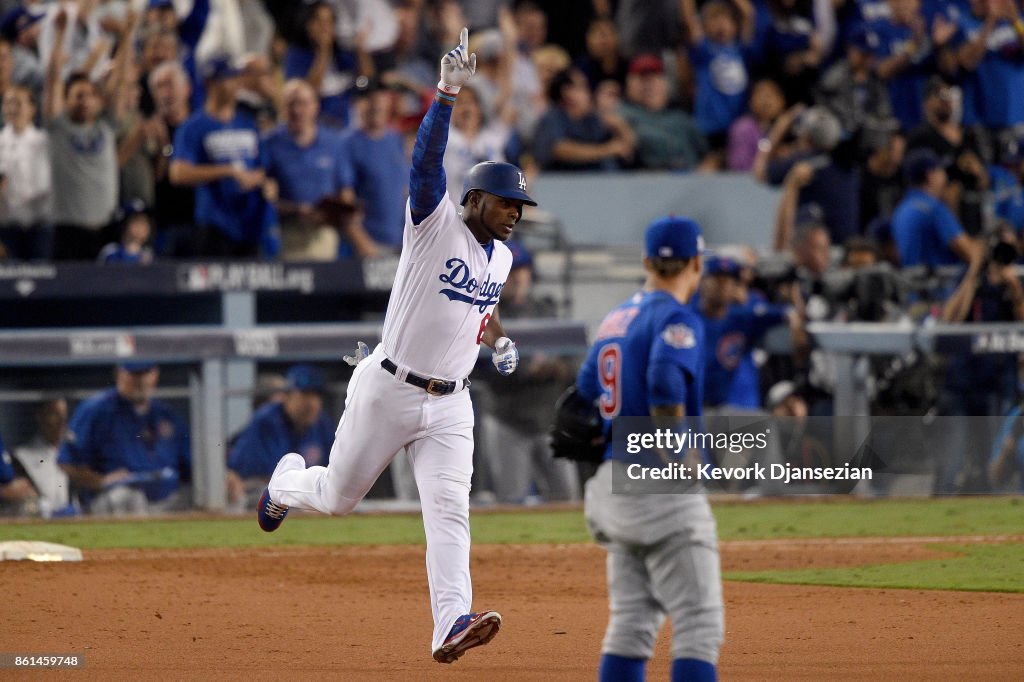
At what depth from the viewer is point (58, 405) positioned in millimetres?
10945

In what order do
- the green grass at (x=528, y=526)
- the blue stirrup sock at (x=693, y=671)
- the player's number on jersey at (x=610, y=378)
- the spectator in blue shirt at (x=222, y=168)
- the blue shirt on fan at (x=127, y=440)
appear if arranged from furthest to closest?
the spectator in blue shirt at (x=222, y=168)
the blue shirt on fan at (x=127, y=440)
the green grass at (x=528, y=526)
the player's number on jersey at (x=610, y=378)
the blue stirrup sock at (x=693, y=671)

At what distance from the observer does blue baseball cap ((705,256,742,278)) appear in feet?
38.2

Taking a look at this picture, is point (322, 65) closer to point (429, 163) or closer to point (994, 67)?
point (994, 67)

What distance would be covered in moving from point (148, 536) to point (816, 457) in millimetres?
4980

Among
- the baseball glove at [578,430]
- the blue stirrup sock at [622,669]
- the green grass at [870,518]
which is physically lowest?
the green grass at [870,518]

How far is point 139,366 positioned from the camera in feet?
36.6

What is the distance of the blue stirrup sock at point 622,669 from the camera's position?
15.4ft

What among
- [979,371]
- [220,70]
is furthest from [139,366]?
[979,371]

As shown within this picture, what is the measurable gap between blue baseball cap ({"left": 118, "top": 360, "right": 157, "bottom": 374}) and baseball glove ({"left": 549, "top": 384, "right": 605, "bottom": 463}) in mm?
6762

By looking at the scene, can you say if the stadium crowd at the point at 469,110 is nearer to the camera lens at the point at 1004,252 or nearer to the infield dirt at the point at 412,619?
the camera lens at the point at 1004,252

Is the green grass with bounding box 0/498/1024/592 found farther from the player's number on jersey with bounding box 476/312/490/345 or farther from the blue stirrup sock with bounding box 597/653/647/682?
the blue stirrup sock with bounding box 597/653/647/682

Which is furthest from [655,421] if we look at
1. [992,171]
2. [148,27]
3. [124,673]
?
[992,171]

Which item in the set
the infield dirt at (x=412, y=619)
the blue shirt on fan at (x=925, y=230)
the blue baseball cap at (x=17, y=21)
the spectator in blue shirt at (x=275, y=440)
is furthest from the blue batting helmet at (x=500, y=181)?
the blue baseball cap at (x=17, y=21)

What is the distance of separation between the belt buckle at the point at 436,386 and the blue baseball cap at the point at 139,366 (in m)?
5.61
